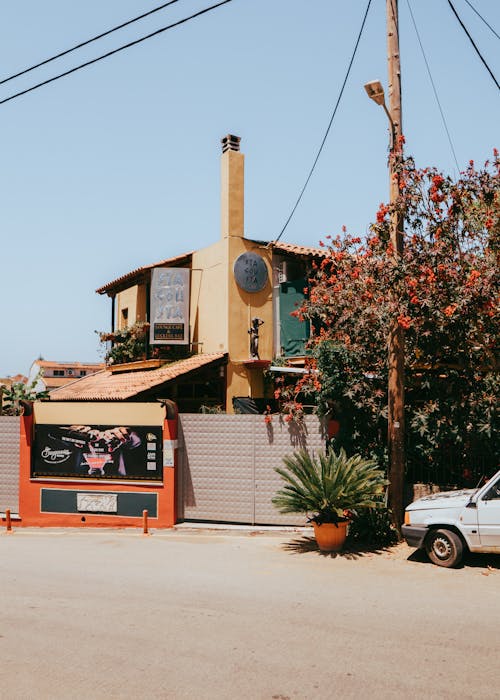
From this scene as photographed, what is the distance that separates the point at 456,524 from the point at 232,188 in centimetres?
1332

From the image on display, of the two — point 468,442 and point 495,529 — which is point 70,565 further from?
point 468,442

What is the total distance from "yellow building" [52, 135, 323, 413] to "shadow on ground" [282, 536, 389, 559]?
6.98m

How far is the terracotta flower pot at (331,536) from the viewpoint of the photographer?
37.9ft

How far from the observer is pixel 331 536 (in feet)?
37.9

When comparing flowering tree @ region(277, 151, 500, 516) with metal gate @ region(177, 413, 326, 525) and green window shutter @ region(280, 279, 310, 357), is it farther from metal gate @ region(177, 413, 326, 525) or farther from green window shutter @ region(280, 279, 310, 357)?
green window shutter @ region(280, 279, 310, 357)

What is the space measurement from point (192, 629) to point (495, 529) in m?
5.21

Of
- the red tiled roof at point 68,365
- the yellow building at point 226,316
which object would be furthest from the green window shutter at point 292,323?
the red tiled roof at point 68,365

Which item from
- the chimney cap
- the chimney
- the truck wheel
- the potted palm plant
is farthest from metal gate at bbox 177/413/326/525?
the chimney cap

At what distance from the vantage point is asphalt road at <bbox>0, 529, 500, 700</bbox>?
583 centimetres

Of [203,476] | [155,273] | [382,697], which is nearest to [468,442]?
[203,476]

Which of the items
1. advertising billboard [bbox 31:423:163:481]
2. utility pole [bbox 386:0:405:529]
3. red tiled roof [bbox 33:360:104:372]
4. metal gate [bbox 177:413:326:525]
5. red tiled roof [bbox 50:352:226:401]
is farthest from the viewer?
red tiled roof [bbox 33:360:104:372]

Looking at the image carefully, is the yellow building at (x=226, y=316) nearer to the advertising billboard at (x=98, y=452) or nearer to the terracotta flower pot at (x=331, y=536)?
the advertising billboard at (x=98, y=452)

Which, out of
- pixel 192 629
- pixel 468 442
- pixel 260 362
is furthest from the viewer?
pixel 260 362

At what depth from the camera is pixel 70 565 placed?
10906 millimetres
